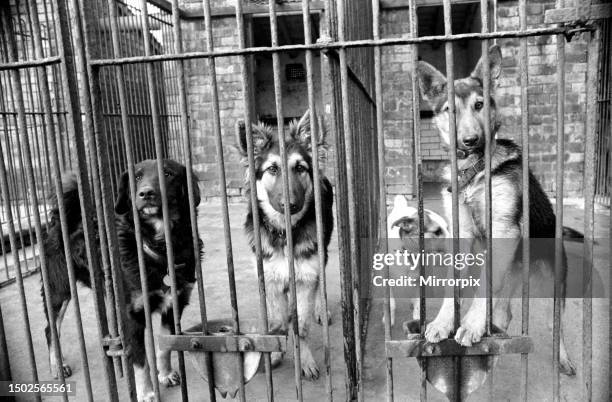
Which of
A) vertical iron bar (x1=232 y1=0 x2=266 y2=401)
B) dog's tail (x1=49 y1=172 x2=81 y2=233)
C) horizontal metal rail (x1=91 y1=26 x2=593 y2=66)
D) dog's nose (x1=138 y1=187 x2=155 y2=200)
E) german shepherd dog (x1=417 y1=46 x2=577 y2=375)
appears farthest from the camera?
dog's tail (x1=49 y1=172 x2=81 y2=233)

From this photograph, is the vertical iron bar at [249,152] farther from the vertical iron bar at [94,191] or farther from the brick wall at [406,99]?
the brick wall at [406,99]

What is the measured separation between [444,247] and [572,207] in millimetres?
5191

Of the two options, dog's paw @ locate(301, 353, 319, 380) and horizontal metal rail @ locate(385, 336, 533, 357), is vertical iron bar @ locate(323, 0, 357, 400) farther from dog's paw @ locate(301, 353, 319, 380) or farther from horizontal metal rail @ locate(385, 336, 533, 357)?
dog's paw @ locate(301, 353, 319, 380)

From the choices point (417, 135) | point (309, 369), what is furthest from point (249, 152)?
point (309, 369)

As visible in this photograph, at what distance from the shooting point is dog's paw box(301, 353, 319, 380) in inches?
107

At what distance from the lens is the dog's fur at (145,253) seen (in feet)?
8.49

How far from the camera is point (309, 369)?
8.98 feet

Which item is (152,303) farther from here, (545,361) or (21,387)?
(545,361)

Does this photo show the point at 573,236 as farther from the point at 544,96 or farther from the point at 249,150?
the point at 544,96

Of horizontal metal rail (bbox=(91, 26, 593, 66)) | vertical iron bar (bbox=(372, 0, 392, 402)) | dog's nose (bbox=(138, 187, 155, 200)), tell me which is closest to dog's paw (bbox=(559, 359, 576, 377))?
vertical iron bar (bbox=(372, 0, 392, 402))

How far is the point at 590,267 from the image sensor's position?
1748 mm

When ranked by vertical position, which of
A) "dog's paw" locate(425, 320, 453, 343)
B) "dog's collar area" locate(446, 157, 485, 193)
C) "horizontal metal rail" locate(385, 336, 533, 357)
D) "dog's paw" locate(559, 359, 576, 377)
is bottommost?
"dog's paw" locate(559, 359, 576, 377)

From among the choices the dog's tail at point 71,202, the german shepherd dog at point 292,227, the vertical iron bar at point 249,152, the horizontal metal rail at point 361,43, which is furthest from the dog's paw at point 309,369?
the horizontal metal rail at point 361,43

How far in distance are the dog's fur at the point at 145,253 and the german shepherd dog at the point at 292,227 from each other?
52 centimetres
